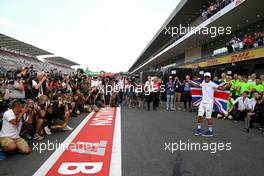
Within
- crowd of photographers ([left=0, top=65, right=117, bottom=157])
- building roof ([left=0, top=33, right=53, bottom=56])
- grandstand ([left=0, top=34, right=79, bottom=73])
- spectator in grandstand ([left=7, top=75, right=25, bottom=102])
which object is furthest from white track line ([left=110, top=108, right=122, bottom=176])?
building roof ([left=0, top=33, right=53, bottom=56])

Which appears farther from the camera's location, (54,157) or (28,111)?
(28,111)

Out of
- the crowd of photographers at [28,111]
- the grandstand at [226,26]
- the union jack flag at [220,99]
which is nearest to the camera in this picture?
the crowd of photographers at [28,111]

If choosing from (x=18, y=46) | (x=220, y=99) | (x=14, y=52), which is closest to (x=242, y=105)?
(x=220, y=99)

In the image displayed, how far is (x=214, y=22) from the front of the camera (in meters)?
20.7

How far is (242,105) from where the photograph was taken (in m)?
9.36

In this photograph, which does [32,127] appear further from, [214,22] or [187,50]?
[187,50]

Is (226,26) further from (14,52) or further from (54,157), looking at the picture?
(14,52)

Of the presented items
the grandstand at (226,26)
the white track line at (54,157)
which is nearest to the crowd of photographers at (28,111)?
the white track line at (54,157)

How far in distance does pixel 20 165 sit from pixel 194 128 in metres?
5.20

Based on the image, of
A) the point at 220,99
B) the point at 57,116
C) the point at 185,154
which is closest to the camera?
the point at 185,154

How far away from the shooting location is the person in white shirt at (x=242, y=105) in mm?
9053

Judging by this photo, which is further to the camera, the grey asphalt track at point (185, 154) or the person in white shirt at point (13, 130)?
the person in white shirt at point (13, 130)

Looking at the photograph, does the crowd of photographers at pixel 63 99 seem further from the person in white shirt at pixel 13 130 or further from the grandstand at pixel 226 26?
the grandstand at pixel 226 26

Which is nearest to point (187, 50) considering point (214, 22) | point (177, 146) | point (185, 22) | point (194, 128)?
point (185, 22)
